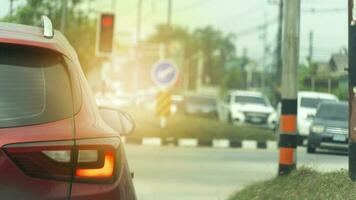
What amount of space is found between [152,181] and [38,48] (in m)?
9.19

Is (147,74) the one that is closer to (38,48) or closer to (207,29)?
(207,29)

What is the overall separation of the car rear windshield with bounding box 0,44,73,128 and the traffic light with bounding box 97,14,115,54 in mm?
18346

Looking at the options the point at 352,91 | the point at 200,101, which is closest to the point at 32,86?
the point at 352,91

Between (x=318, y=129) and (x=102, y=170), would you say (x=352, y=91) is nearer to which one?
(x=102, y=170)

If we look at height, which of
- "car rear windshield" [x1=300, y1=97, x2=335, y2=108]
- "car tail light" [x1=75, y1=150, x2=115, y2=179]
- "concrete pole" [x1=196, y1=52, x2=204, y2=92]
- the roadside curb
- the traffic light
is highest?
"concrete pole" [x1=196, y1=52, x2=204, y2=92]

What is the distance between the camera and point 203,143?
24703 mm

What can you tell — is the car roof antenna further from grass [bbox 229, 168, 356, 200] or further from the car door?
grass [bbox 229, 168, 356, 200]

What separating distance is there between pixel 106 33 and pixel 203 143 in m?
4.65

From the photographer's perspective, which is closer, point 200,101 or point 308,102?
point 308,102

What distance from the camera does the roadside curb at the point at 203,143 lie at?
2367cm

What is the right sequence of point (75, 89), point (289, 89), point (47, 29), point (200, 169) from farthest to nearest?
1. point (200, 169)
2. point (289, 89)
3. point (47, 29)
4. point (75, 89)

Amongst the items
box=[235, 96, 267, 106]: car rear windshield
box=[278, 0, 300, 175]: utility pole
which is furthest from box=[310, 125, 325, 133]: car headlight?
box=[235, 96, 267, 106]: car rear windshield

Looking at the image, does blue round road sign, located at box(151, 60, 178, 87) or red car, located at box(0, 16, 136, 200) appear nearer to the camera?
red car, located at box(0, 16, 136, 200)

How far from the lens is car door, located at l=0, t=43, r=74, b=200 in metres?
3.37
